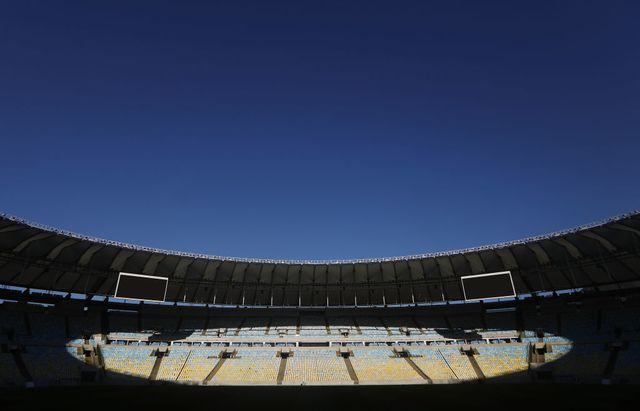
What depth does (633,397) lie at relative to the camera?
85.0 ft

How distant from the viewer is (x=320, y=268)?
195 feet

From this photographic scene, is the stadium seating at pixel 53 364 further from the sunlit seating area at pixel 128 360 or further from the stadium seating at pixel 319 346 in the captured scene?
the sunlit seating area at pixel 128 360

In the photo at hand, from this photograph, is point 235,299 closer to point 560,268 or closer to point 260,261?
point 260,261

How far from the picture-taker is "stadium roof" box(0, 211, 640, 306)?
4522 centimetres

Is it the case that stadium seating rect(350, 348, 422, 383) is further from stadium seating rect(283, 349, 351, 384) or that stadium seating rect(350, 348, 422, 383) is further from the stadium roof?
the stadium roof

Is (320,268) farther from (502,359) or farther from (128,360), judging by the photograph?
(128,360)

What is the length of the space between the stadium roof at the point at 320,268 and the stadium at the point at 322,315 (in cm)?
21

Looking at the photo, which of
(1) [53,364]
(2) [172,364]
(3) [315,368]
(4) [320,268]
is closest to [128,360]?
(2) [172,364]

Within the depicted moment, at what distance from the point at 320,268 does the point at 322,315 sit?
9.33 metres

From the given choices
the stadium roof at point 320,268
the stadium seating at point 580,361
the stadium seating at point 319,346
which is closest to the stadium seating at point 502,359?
the stadium seating at point 319,346

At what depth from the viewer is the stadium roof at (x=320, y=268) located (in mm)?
45219

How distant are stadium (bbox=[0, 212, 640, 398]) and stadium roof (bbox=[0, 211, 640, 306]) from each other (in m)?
0.21

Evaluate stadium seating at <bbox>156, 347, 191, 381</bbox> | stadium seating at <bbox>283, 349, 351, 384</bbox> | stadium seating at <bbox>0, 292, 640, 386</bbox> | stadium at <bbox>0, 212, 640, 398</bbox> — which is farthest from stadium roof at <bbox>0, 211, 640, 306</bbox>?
stadium seating at <bbox>283, 349, 351, 384</bbox>

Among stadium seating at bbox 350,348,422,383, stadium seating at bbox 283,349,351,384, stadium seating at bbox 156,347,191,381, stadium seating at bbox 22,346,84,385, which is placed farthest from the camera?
stadium seating at bbox 156,347,191,381
